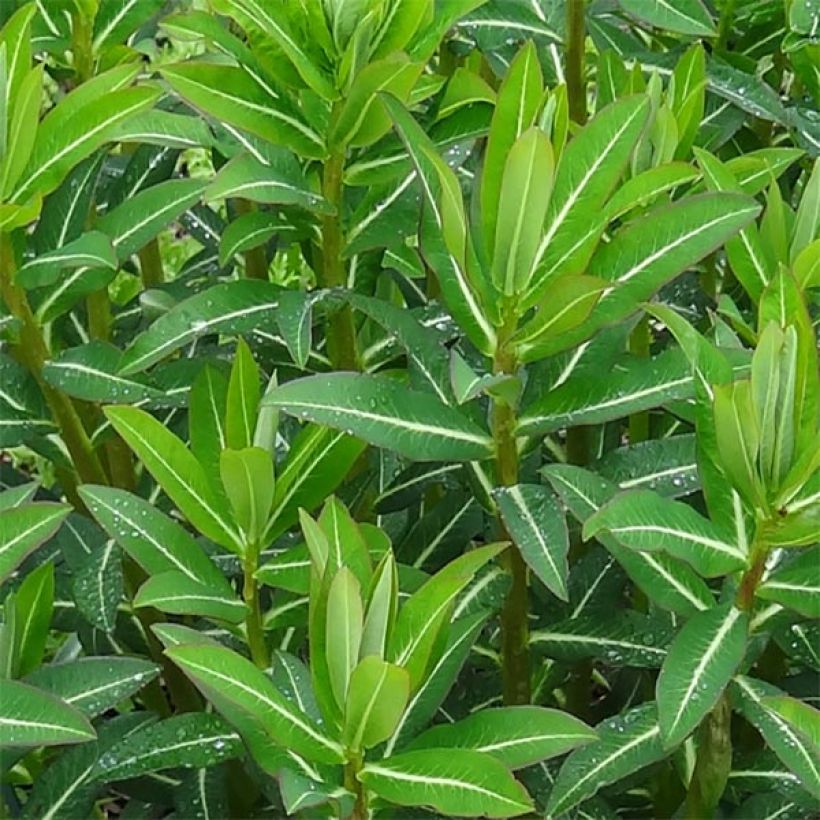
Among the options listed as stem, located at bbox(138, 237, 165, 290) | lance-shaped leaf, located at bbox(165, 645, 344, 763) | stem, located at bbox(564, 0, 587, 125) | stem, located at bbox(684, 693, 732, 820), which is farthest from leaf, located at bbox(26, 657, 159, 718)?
stem, located at bbox(564, 0, 587, 125)

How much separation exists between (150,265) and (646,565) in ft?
3.11

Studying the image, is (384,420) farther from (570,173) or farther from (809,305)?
(809,305)

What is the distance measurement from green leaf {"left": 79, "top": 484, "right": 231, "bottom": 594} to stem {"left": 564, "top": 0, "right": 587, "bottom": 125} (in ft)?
2.34

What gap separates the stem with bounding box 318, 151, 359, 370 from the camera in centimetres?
133

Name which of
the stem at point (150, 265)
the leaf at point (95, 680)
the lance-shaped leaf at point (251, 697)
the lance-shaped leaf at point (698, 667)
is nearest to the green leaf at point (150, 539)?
the leaf at point (95, 680)

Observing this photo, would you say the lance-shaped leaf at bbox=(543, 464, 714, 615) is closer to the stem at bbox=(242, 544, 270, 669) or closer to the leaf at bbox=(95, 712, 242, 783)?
the stem at bbox=(242, 544, 270, 669)

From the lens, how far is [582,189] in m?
1.15

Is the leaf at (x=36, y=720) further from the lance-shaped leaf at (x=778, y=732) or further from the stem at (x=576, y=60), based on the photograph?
the stem at (x=576, y=60)

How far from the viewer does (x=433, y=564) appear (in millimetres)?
1516

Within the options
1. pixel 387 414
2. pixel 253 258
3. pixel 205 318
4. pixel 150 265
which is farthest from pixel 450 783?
pixel 150 265

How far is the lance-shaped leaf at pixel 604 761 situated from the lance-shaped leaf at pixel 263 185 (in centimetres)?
60

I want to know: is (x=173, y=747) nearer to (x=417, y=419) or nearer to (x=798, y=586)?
(x=417, y=419)

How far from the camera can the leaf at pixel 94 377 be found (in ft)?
4.47

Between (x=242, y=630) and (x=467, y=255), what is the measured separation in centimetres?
48
